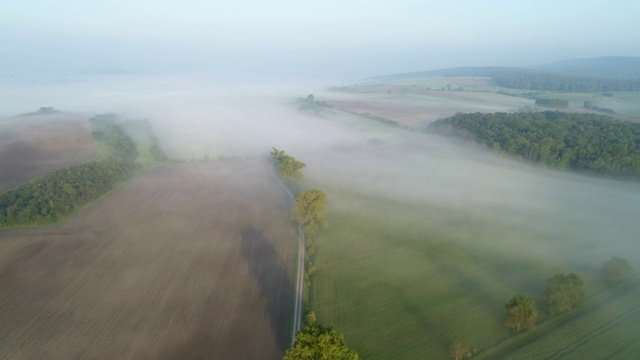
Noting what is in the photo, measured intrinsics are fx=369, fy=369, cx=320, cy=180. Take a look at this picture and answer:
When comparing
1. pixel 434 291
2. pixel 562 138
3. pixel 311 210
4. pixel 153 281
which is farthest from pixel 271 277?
pixel 562 138

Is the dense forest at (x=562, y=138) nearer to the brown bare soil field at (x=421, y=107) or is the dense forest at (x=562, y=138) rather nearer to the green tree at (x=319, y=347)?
the brown bare soil field at (x=421, y=107)

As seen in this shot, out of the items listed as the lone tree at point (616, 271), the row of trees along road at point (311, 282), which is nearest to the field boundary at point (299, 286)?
the row of trees along road at point (311, 282)

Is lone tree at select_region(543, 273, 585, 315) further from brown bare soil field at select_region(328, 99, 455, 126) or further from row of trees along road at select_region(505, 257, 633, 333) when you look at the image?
brown bare soil field at select_region(328, 99, 455, 126)

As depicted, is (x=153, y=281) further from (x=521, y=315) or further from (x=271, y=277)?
(x=521, y=315)

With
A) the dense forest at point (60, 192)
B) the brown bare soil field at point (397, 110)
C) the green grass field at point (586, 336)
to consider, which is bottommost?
the green grass field at point (586, 336)

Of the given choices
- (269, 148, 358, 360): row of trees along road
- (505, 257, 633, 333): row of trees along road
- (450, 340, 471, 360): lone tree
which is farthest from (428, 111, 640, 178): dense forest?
(450, 340, 471, 360): lone tree

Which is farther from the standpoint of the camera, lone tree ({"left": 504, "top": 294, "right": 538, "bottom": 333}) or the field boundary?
the field boundary
